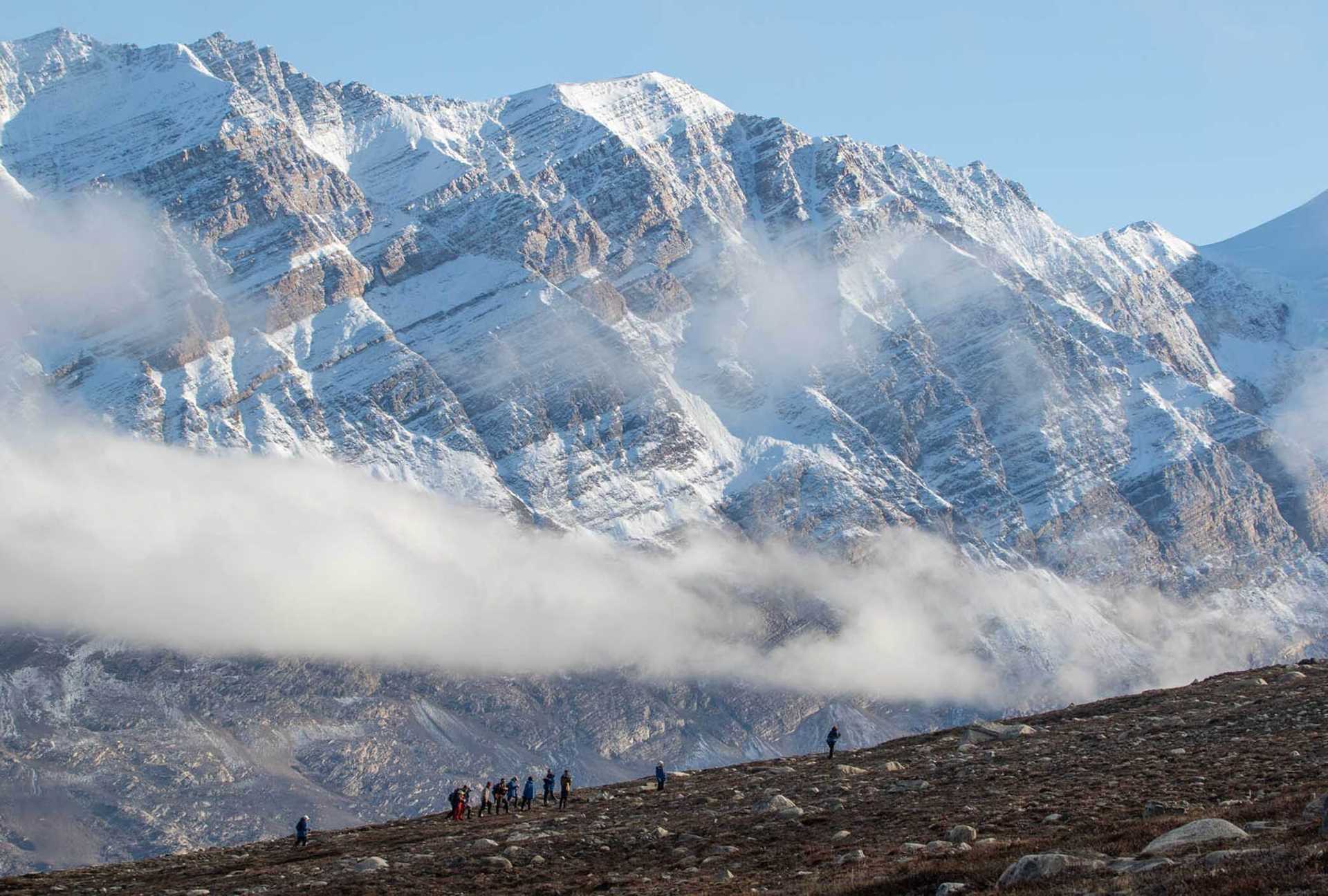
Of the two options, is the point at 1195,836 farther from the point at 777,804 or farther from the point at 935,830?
the point at 777,804

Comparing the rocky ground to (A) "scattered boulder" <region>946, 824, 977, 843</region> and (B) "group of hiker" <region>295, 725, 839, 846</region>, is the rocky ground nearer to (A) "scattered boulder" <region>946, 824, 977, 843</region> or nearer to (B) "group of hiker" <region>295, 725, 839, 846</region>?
(A) "scattered boulder" <region>946, 824, 977, 843</region>

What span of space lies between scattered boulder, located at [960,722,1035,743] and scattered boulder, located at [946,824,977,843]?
3963 centimetres

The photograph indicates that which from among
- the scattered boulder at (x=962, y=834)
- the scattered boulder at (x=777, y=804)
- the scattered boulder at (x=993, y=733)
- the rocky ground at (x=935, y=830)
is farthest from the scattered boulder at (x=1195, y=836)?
the scattered boulder at (x=993, y=733)

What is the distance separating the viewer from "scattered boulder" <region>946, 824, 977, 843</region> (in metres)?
52.2

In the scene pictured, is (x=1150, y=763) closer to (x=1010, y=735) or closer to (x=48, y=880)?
(x=1010, y=735)

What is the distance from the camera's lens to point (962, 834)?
52781 mm

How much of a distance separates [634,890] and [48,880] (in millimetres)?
37446

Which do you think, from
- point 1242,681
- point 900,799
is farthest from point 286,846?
point 1242,681

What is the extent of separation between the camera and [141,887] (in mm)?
68438

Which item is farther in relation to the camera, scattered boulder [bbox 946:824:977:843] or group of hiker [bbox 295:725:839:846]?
group of hiker [bbox 295:725:839:846]

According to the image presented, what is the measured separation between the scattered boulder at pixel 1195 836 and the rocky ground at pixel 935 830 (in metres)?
0.07

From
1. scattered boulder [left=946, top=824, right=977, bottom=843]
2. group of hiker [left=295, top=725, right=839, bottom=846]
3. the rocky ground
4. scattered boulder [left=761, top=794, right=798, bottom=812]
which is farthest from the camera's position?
group of hiker [left=295, top=725, right=839, bottom=846]

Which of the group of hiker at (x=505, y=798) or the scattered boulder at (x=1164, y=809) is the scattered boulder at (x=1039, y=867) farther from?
the group of hiker at (x=505, y=798)

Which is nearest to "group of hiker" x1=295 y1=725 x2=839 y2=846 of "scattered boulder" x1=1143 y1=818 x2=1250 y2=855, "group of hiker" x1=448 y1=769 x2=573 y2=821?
"group of hiker" x1=448 y1=769 x2=573 y2=821
